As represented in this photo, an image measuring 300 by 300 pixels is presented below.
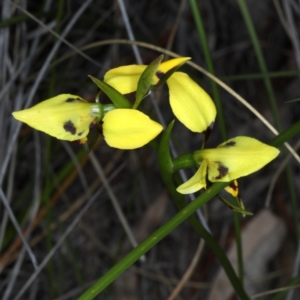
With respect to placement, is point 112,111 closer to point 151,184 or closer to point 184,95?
point 184,95

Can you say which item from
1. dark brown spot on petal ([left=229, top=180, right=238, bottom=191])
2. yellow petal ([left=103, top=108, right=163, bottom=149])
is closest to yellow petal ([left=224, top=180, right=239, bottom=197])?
dark brown spot on petal ([left=229, top=180, right=238, bottom=191])

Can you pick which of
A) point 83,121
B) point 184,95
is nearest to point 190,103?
point 184,95

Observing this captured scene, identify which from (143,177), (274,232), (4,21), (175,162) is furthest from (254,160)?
(143,177)

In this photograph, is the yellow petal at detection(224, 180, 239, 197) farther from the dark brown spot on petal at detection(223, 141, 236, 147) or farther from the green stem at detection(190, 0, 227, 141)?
the green stem at detection(190, 0, 227, 141)

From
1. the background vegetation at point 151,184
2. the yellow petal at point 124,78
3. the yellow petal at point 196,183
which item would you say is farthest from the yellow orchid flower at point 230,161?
the background vegetation at point 151,184

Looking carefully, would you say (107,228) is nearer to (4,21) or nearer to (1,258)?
(1,258)

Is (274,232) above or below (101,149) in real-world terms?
below
